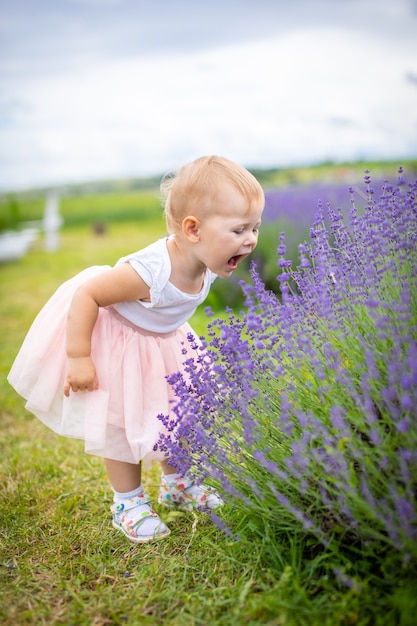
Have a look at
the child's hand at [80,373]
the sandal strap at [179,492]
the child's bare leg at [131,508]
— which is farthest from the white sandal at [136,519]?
the child's hand at [80,373]

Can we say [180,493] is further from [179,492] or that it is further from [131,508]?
[131,508]

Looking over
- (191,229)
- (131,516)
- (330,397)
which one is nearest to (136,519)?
(131,516)

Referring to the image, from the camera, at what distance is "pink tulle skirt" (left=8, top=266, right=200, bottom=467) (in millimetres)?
2191

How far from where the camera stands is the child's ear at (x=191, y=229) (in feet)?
6.70

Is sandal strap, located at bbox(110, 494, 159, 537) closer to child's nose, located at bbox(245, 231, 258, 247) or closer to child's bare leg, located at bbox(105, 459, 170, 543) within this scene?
child's bare leg, located at bbox(105, 459, 170, 543)

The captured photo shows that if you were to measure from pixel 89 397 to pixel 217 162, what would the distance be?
1029 mm

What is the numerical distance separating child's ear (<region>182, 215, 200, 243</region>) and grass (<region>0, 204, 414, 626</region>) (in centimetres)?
98

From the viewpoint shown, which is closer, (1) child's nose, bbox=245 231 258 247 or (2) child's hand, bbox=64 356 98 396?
(1) child's nose, bbox=245 231 258 247

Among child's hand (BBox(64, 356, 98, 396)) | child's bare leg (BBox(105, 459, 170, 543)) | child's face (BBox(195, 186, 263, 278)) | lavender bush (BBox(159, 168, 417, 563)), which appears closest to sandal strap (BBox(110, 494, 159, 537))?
child's bare leg (BBox(105, 459, 170, 543))

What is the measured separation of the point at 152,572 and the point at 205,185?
1.36m

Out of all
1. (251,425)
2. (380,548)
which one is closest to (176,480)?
(251,425)

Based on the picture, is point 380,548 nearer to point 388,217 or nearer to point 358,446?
point 358,446

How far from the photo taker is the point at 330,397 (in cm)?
165

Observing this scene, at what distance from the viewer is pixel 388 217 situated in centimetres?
191
